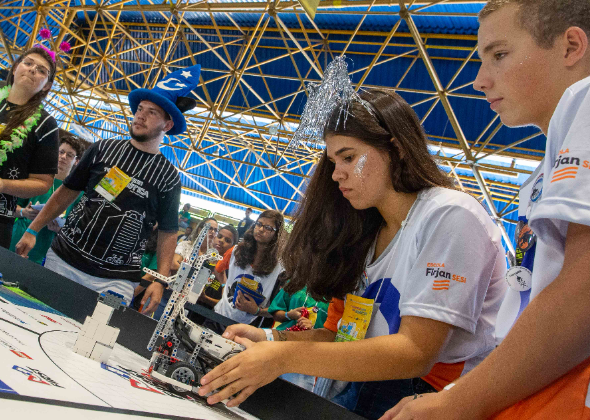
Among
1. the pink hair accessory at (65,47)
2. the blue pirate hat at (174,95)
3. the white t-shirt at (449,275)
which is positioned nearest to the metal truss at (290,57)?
the pink hair accessory at (65,47)

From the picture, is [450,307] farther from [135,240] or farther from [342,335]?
[135,240]

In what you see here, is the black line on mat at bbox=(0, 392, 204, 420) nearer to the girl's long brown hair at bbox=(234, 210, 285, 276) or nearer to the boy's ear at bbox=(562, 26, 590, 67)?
the boy's ear at bbox=(562, 26, 590, 67)

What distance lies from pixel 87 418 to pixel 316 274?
869 millimetres

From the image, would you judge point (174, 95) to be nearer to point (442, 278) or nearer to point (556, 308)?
point (442, 278)

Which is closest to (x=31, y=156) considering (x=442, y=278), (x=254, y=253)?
(x=254, y=253)

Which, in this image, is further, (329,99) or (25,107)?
(25,107)

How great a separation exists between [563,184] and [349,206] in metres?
0.96

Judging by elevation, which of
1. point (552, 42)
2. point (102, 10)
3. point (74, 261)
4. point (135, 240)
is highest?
point (102, 10)

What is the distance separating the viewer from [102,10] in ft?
27.3

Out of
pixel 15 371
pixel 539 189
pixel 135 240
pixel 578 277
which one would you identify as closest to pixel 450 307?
pixel 539 189

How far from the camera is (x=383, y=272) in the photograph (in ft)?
4.23

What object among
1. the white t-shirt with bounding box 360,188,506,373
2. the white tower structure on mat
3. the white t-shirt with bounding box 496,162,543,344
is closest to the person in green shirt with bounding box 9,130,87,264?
the white tower structure on mat

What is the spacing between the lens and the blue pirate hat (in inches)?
96.3

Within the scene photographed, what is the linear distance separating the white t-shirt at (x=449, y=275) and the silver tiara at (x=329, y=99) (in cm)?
34
